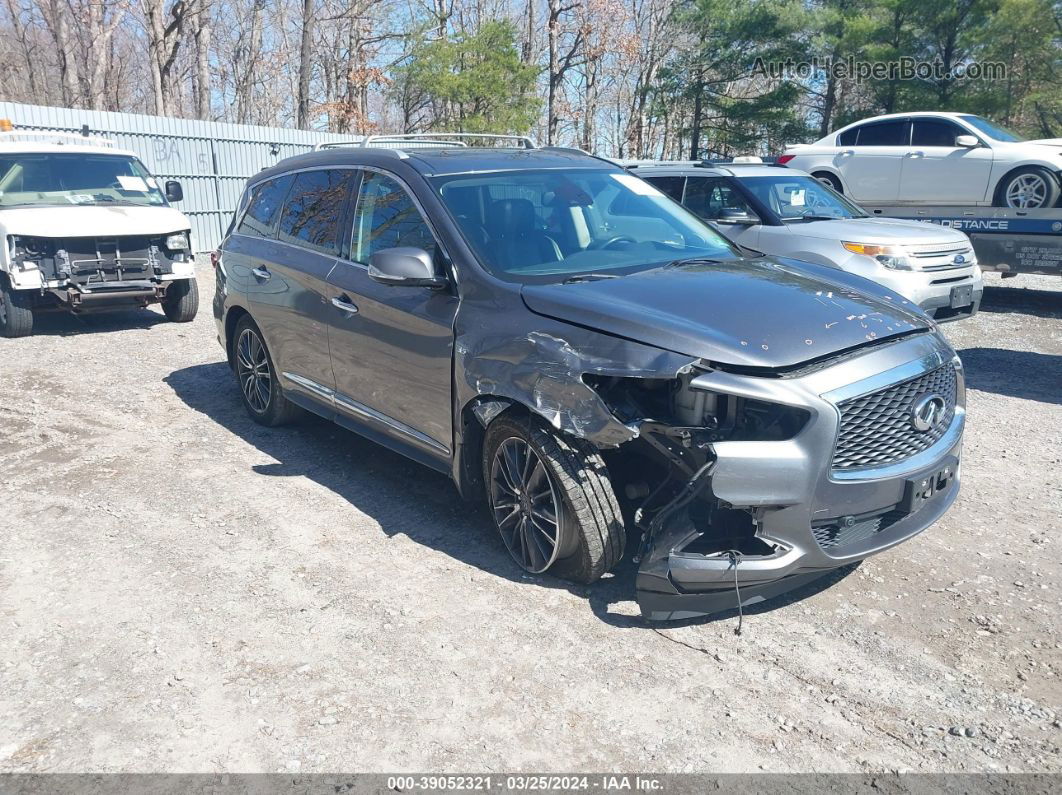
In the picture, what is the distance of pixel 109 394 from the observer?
24.4 feet

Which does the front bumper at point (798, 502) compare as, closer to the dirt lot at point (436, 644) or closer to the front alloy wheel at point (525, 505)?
the dirt lot at point (436, 644)

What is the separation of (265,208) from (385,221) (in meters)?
1.76

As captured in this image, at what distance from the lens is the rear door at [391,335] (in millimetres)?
4328

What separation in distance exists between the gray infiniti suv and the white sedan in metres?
8.78

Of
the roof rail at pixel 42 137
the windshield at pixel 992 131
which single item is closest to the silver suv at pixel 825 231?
the windshield at pixel 992 131

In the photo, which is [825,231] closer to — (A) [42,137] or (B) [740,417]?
(B) [740,417]

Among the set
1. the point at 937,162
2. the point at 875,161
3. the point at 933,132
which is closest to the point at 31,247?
the point at 875,161

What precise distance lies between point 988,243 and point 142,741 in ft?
35.7

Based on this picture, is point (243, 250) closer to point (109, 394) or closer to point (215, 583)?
point (109, 394)

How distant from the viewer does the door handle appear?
4859 millimetres

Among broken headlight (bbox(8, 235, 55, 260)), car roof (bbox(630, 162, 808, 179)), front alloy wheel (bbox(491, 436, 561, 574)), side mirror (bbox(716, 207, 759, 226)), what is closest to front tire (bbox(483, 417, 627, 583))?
front alloy wheel (bbox(491, 436, 561, 574))

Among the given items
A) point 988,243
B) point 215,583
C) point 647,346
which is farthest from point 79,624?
point 988,243

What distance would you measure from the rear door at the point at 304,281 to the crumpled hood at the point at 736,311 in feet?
5.84

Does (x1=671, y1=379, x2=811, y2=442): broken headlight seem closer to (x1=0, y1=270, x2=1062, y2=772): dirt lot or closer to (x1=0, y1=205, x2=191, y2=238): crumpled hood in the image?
(x1=0, y1=270, x2=1062, y2=772): dirt lot
